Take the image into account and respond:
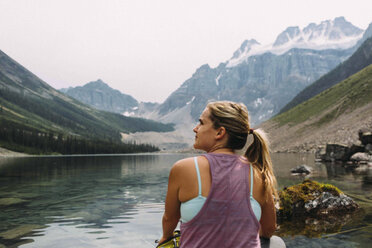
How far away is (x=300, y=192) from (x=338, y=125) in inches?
5022

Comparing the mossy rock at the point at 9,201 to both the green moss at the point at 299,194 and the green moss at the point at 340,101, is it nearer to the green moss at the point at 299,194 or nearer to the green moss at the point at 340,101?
the green moss at the point at 299,194

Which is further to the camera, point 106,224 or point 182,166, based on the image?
point 106,224

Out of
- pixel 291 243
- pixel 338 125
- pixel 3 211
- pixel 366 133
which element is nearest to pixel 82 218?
pixel 3 211

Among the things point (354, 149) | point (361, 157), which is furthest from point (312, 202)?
point (354, 149)

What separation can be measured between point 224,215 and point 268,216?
1182 millimetres

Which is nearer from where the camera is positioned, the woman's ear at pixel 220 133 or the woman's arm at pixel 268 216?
the woman's ear at pixel 220 133

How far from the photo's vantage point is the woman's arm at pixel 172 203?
4.06m

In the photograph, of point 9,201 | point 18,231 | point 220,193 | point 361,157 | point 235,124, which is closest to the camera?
point 220,193

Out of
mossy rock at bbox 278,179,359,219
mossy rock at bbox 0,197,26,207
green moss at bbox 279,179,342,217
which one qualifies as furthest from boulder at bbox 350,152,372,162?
mossy rock at bbox 0,197,26,207

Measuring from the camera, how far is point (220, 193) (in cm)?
399

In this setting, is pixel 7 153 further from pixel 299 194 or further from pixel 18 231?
pixel 299 194

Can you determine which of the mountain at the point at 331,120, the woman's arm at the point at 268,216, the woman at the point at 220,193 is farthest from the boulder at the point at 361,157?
the woman at the point at 220,193

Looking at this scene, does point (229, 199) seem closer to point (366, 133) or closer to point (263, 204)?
point (263, 204)

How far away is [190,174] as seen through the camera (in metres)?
3.98
